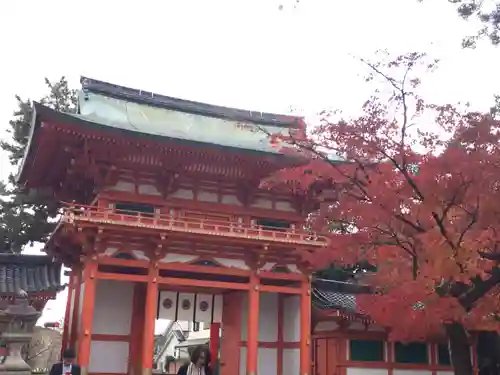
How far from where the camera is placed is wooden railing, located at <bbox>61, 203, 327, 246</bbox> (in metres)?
13.3

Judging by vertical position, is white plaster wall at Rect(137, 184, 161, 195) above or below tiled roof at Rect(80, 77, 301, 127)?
below

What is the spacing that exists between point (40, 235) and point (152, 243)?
39.9ft

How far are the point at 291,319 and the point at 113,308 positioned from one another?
Result: 5.28m

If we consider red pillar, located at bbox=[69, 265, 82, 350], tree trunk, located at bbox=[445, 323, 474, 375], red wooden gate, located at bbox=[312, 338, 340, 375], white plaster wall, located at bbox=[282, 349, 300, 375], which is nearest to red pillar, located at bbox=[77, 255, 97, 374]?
red pillar, located at bbox=[69, 265, 82, 350]

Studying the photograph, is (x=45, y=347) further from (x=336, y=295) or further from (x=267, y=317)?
(x=336, y=295)

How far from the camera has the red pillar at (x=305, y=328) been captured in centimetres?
1523

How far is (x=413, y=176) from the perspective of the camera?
10.3 meters

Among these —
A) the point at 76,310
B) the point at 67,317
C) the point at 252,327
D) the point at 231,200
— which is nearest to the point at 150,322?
the point at 252,327

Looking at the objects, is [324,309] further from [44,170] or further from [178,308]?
[44,170]

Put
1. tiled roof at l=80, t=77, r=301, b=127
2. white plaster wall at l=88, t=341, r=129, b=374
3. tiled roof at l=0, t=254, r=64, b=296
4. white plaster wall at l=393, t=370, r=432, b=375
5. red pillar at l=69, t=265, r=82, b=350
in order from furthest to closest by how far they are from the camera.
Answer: tiled roof at l=80, t=77, r=301, b=127 → white plaster wall at l=393, t=370, r=432, b=375 → tiled roof at l=0, t=254, r=64, b=296 → red pillar at l=69, t=265, r=82, b=350 → white plaster wall at l=88, t=341, r=129, b=374

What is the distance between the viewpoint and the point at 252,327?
583 inches

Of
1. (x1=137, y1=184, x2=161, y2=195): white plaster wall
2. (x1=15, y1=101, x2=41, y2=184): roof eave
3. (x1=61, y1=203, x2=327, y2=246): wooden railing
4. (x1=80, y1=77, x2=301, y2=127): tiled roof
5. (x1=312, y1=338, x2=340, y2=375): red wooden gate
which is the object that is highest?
(x1=80, y1=77, x2=301, y2=127): tiled roof

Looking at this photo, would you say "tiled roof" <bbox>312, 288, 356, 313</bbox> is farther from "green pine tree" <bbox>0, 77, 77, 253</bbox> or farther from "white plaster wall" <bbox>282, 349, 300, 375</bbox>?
"green pine tree" <bbox>0, 77, 77, 253</bbox>

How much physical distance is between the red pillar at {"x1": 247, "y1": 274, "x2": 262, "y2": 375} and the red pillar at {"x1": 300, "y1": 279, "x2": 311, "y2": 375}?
137 cm
